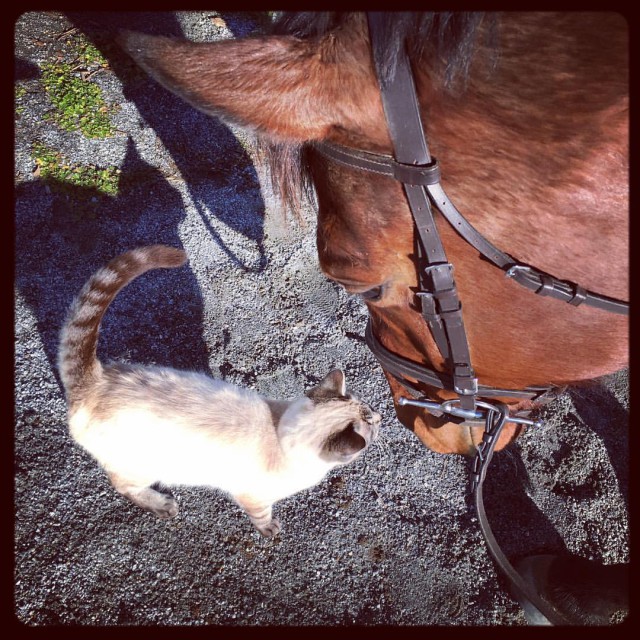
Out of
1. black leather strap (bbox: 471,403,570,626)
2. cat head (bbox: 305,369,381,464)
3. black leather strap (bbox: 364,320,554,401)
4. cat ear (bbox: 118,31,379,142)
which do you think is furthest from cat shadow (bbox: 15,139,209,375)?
cat ear (bbox: 118,31,379,142)

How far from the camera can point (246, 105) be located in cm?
114

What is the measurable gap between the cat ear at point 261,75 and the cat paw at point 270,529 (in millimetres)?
2434

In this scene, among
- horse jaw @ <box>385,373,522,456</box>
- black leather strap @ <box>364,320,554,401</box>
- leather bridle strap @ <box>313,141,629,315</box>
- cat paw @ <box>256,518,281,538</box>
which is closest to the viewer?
leather bridle strap @ <box>313,141,629,315</box>

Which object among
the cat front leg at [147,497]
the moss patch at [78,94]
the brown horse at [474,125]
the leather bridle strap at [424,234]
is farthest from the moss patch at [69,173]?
the leather bridle strap at [424,234]

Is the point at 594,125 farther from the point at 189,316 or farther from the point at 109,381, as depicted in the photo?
the point at 189,316

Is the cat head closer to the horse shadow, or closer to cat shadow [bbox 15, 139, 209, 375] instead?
the horse shadow

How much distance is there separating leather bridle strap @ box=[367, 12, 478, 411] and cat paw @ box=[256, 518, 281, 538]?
1659 millimetres

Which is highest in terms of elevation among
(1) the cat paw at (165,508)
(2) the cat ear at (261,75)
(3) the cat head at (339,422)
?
(2) the cat ear at (261,75)

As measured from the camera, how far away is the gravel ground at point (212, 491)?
8.82 feet

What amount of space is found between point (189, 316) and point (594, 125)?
3001mm

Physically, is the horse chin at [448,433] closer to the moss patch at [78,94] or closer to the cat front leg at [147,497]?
the cat front leg at [147,497]

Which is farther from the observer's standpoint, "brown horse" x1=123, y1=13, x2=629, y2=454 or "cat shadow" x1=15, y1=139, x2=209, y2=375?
"cat shadow" x1=15, y1=139, x2=209, y2=375

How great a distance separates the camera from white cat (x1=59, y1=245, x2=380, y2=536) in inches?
88.0

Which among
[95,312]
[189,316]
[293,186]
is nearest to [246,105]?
[293,186]
